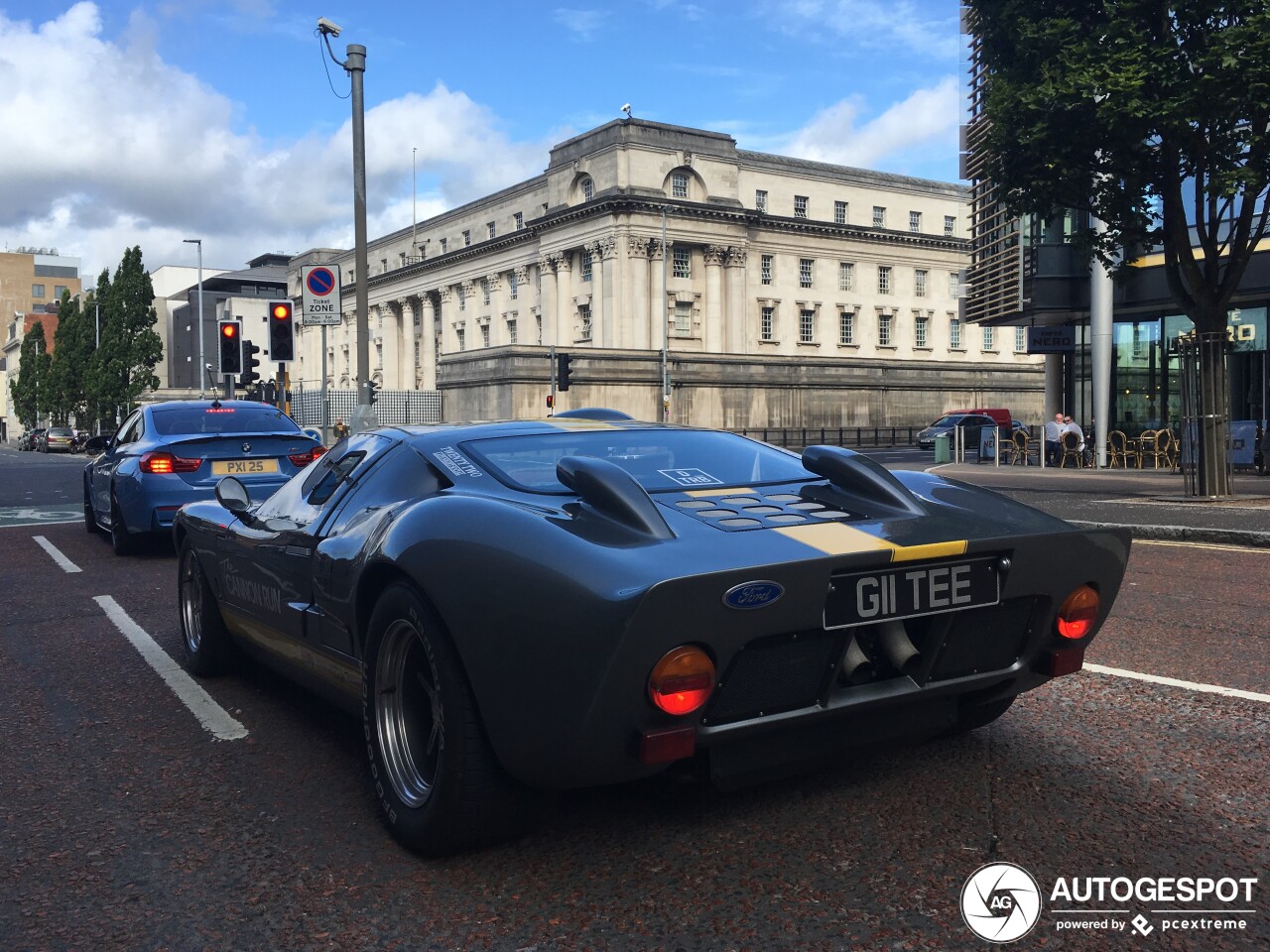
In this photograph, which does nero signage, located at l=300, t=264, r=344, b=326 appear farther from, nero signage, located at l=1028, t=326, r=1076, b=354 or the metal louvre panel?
nero signage, located at l=1028, t=326, r=1076, b=354

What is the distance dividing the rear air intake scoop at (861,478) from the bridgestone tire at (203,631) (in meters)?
3.04

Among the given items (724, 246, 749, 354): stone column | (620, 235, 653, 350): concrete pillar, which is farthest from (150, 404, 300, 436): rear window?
(724, 246, 749, 354): stone column

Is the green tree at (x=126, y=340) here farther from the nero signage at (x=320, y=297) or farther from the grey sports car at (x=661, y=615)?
the grey sports car at (x=661, y=615)

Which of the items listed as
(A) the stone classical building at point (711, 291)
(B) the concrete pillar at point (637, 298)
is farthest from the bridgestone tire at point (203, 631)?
(B) the concrete pillar at point (637, 298)

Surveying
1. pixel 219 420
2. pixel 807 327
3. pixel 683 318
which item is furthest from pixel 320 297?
pixel 807 327

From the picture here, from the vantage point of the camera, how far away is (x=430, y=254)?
92812mm

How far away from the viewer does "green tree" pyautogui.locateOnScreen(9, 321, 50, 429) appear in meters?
97.9

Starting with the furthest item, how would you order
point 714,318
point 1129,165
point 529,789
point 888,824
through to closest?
1. point 714,318
2. point 1129,165
3. point 888,824
4. point 529,789

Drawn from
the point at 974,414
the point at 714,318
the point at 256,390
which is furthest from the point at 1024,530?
the point at 714,318

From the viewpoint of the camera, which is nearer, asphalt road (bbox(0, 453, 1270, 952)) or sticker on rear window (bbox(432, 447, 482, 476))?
asphalt road (bbox(0, 453, 1270, 952))

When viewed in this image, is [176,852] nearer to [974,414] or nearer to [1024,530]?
[1024,530]

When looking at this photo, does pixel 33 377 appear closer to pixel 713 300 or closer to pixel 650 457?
pixel 713 300

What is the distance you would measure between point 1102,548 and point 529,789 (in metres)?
1.80

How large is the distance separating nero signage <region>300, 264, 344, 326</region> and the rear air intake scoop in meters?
14.8
